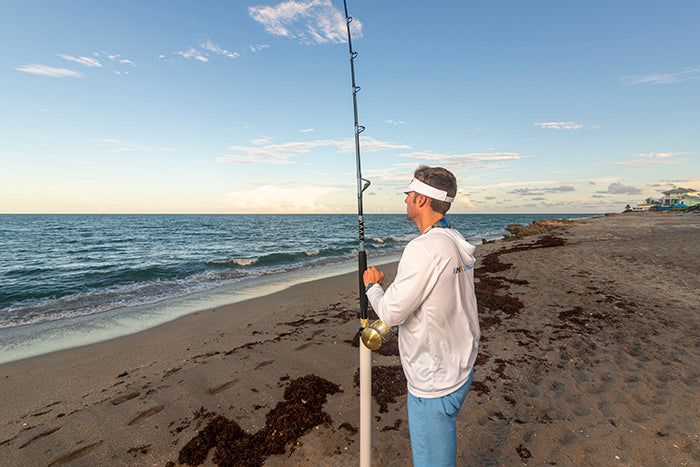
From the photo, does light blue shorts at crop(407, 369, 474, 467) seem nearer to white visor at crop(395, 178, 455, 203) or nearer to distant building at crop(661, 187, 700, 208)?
white visor at crop(395, 178, 455, 203)

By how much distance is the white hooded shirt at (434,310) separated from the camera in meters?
1.70

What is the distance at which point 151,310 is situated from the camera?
1005cm

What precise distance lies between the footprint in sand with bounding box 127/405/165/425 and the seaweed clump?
94 centimetres

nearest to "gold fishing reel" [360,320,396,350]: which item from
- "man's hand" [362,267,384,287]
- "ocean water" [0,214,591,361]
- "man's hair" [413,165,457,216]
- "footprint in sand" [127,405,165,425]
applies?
"man's hand" [362,267,384,287]

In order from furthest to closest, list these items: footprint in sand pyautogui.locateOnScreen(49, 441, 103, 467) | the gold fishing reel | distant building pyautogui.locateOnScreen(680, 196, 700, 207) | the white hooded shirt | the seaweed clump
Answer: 1. distant building pyautogui.locateOnScreen(680, 196, 700, 207)
2. footprint in sand pyautogui.locateOnScreen(49, 441, 103, 467)
3. the seaweed clump
4. the gold fishing reel
5. the white hooded shirt

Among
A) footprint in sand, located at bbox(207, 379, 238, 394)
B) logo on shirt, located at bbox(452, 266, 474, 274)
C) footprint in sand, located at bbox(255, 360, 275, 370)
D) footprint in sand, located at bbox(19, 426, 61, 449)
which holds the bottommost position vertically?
footprint in sand, located at bbox(19, 426, 61, 449)

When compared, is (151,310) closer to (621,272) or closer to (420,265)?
(420,265)

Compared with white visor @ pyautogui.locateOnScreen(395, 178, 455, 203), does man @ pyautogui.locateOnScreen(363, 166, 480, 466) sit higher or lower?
lower

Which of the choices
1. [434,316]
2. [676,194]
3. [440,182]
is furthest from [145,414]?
[676,194]

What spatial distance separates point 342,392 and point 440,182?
3572 millimetres

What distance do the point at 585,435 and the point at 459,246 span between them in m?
3.13

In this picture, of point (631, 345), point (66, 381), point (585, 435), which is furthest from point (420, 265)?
point (66, 381)

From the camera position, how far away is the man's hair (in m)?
1.92

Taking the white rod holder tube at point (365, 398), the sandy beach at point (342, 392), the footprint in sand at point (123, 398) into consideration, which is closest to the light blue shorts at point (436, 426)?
the white rod holder tube at point (365, 398)
